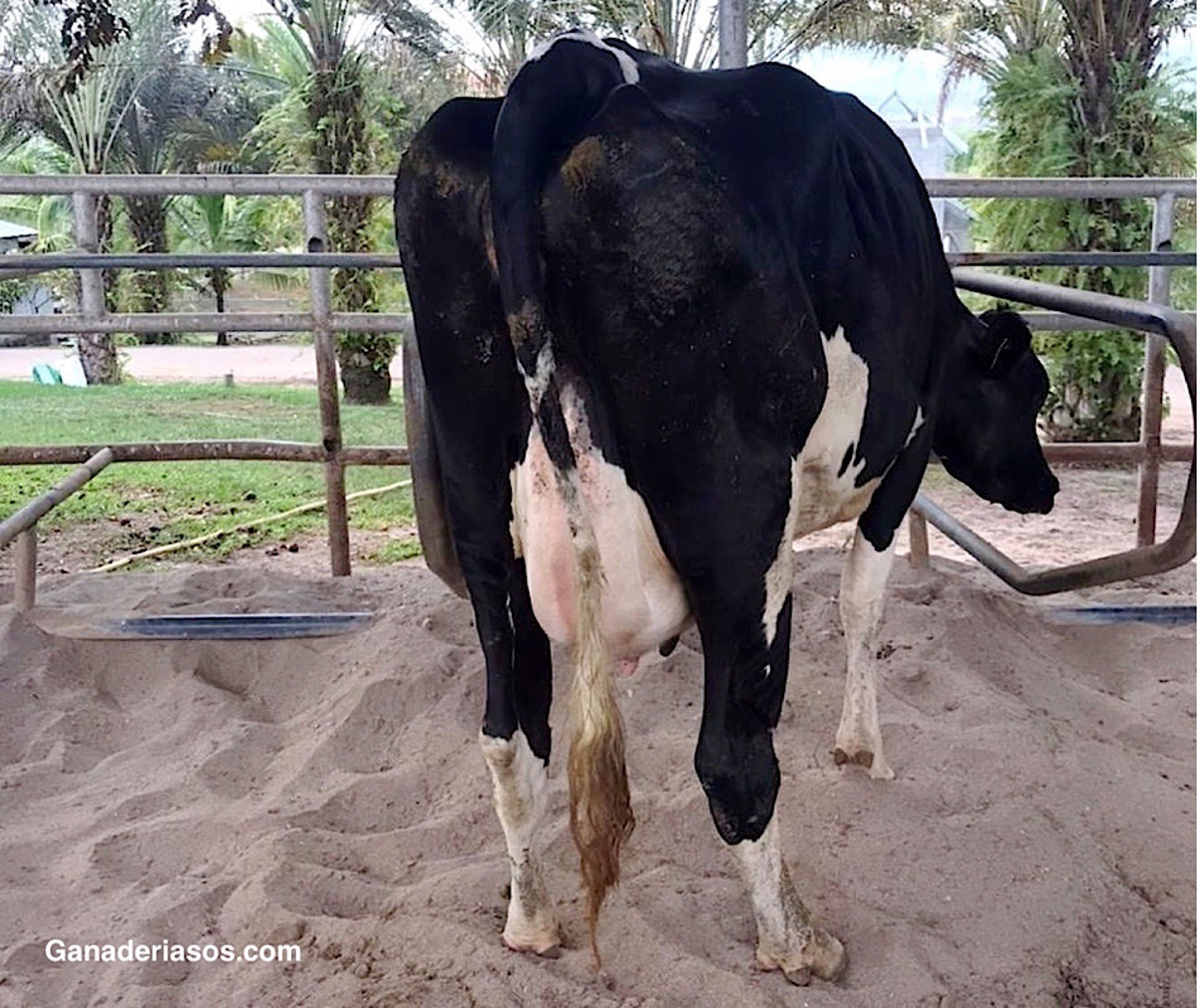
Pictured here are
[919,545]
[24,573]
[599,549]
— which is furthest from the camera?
[919,545]

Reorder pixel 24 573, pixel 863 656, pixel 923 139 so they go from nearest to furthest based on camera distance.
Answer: pixel 863 656 < pixel 24 573 < pixel 923 139

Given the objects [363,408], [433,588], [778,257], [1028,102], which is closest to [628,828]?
[778,257]

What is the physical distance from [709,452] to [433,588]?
2621 millimetres

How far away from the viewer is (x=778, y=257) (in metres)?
1.92

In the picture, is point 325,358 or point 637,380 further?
point 325,358

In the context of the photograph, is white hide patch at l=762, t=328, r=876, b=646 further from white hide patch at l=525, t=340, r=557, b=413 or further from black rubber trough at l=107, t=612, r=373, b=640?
black rubber trough at l=107, t=612, r=373, b=640

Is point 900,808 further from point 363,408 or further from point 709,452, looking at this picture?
point 363,408

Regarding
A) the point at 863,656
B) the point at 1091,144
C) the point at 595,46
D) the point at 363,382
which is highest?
the point at 1091,144

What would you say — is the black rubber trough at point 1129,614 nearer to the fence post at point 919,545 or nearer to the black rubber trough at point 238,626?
the fence post at point 919,545

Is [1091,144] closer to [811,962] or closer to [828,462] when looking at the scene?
[828,462]

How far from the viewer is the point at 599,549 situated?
1.99 m

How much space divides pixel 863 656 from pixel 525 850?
43.0 inches

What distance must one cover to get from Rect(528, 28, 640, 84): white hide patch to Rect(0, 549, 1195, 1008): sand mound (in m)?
1.53

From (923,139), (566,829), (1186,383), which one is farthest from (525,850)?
(923,139)
